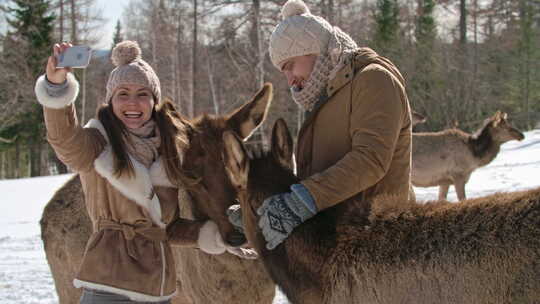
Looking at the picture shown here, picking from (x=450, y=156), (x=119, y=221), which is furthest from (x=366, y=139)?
(x=450, y=156)

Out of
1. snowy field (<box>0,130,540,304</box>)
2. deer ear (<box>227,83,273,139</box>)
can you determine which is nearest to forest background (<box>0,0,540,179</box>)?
snowy field (<box>0,130,540,304</box>)

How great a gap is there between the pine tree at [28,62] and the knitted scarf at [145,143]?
2540cm

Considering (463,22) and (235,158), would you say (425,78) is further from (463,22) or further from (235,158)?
(235,158)

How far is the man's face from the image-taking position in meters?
2.60

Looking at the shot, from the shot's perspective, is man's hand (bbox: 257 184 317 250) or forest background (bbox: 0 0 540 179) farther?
forest background (bbox: 0 0 540 179)

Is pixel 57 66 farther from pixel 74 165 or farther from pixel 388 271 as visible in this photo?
pixel 388 271

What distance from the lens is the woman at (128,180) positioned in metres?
2.81

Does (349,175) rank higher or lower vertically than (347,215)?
higher

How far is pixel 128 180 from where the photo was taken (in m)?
2.96

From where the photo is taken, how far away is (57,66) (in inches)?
101

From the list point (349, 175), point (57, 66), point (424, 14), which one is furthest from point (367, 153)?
point (424, 14)

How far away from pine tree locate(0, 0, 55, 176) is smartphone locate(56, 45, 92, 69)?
25.8m

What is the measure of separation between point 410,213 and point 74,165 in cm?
178

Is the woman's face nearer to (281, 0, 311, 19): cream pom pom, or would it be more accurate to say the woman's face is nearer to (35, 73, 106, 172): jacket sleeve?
(35, 73, 106, 172): jacket sleeve
